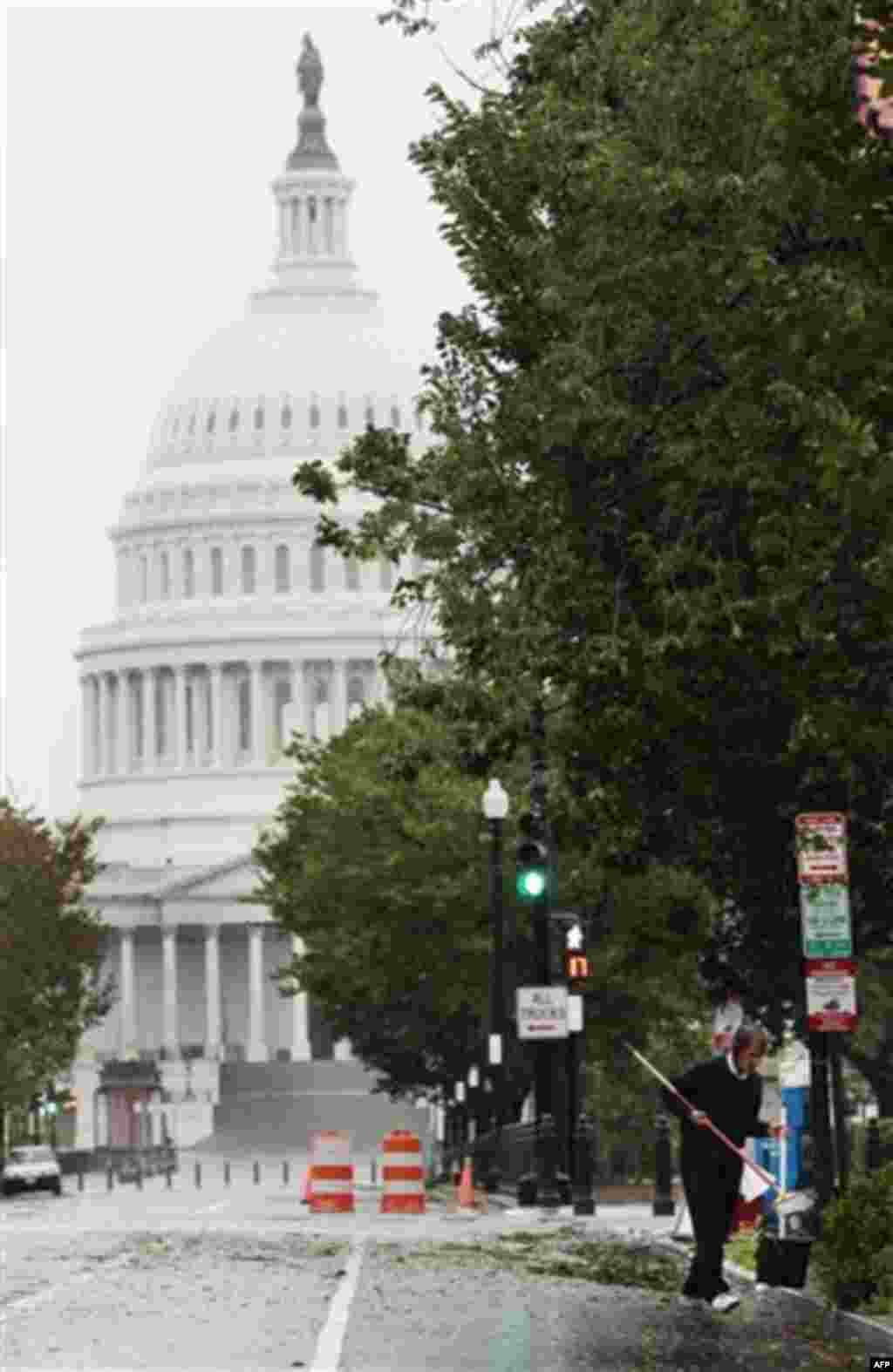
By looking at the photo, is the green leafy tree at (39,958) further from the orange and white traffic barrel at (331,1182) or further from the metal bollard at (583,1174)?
the metal bollard at (583,1174)

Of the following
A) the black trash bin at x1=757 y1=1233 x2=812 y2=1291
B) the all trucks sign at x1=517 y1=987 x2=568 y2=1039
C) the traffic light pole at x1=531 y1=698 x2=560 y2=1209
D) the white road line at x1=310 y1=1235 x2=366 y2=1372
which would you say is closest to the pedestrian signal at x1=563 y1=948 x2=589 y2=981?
the traffic light pole at x1=531 y1=698 x2=560 y2=1209

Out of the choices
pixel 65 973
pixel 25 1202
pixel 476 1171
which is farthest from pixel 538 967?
pixel 65 973

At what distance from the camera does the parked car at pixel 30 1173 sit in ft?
339

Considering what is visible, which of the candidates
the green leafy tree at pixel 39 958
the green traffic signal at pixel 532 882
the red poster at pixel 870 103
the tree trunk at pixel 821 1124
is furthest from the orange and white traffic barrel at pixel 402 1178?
the green leafy tree at pixel 39 958

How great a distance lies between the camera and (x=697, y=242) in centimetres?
2859

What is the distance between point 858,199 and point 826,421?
167 centimetres

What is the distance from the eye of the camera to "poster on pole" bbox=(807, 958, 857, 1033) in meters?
33.1

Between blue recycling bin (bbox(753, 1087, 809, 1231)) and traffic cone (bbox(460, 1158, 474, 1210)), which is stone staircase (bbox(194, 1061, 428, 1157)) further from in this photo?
blue recycling bin (bbox(753, 1087, 809, 1231))

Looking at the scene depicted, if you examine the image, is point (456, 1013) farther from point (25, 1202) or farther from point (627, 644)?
point (627, 644)

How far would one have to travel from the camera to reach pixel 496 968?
3191 inches

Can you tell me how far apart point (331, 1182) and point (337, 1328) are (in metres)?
32.8

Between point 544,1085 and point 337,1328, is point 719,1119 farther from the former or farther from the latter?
point 544,1085

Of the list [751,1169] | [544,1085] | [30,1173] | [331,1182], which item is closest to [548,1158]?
[544,1085]

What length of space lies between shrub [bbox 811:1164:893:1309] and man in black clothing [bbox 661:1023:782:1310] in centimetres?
92
